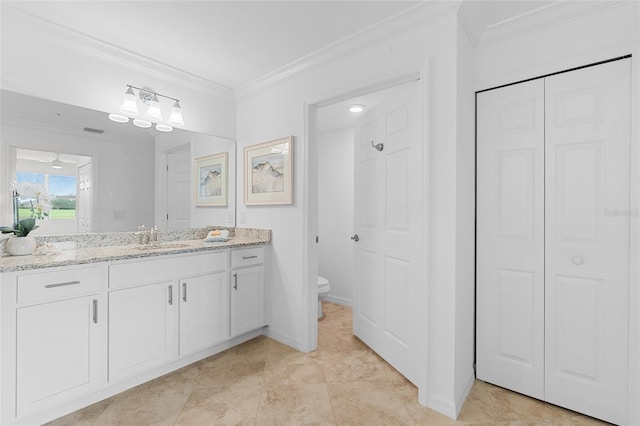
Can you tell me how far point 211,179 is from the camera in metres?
2.97

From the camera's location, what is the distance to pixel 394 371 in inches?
87.7

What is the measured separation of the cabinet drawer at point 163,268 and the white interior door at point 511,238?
189 centimetres

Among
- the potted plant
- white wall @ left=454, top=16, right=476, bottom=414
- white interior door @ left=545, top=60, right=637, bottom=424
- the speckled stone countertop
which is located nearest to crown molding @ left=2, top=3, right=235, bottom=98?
the potted plant

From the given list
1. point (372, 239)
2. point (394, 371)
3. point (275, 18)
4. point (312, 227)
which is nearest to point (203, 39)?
point (275, 18)

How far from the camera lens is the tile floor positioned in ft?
5.60

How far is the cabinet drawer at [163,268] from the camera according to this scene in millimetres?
1886

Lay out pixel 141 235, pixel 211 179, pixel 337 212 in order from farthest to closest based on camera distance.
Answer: pixel 337 212 < pixel 211 179 < pixel 141 235

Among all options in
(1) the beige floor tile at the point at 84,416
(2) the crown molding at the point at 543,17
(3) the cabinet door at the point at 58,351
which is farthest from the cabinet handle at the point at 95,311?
(2) the crown molding at the point at 543,17

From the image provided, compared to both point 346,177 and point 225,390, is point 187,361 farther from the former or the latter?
point 346,177

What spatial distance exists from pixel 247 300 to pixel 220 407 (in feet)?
2.99

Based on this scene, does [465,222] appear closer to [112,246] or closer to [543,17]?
[543,17]

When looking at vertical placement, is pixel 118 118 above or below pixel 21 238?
above

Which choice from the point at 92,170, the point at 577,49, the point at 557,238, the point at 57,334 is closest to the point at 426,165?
the point at 557,238

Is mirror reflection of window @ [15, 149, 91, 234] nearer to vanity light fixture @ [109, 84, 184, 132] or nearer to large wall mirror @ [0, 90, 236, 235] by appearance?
large wall mirror @ [0, 90, 236, 235]
